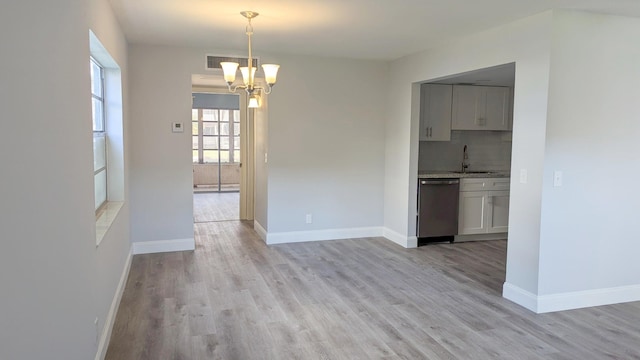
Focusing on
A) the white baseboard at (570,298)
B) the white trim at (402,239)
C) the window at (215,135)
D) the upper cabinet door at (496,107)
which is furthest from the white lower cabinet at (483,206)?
the window at (215,135)

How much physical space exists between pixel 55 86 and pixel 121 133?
8.58 ft

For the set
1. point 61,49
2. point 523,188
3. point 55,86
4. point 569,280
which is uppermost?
point 61,49

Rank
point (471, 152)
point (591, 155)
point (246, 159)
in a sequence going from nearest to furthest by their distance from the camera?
point (591, 155)
point (471, 152)
point (246, 159)

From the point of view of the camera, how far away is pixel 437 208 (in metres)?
6.02

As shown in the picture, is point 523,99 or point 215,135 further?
point 215,135

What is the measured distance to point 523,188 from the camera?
3.89 m

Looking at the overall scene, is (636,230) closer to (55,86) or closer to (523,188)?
(523,188)

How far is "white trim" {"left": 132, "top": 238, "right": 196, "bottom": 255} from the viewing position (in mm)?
5433

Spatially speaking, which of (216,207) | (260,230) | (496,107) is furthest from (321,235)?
(216,207)

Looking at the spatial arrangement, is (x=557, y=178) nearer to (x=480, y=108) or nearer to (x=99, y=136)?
(x=480, y=108)

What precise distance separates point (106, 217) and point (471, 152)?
5.31m

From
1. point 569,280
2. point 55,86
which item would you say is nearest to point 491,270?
point 569,280

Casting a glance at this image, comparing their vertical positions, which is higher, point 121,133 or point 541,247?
point 121,133

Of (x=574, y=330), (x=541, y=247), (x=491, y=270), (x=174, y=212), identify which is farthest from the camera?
(x=174, y=212)
